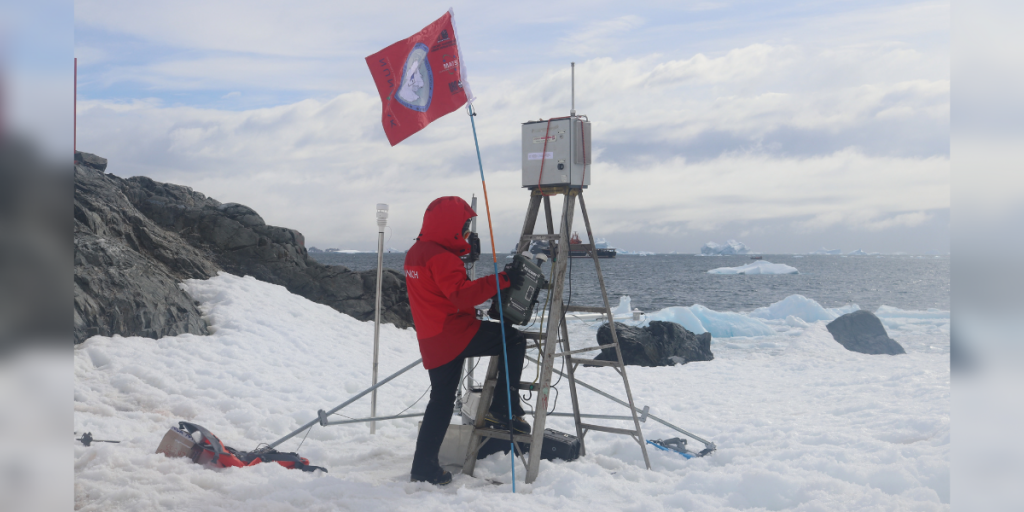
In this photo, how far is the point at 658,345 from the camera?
1272 cm

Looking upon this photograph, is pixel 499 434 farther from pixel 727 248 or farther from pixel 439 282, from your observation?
pixel 727 248

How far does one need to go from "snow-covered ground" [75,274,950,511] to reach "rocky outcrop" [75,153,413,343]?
418mm

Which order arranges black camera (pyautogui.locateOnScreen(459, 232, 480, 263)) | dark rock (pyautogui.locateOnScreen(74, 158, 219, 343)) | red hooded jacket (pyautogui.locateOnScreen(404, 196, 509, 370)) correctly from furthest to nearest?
dark rock (pyautogui.locateOnScreen(74, 158, 219, 343)) < black camera (pyautogui.locateOnScreen(459, 232, 480, 263)) < red hooded jacket (pyautogui.locateOnScreen(404, 196, 509, 370))

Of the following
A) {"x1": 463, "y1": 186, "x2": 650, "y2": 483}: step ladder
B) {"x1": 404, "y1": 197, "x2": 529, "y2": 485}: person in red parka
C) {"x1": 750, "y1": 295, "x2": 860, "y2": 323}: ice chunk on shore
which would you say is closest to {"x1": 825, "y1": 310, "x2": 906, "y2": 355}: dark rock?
{"x1": 750, "y1": 295, "x2": 860, "y2": 323}: ice chunk on shore

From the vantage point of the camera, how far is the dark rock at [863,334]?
14969 millimetres

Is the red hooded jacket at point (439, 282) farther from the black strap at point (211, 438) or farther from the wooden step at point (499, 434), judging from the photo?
the black strap at point (211, 438)

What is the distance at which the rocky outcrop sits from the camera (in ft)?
23.9

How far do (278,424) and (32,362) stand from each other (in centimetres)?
456

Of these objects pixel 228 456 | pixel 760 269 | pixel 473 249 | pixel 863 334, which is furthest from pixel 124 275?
pixel 760 269

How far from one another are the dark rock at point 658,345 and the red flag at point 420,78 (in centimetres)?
874

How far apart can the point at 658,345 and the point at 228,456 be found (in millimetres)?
10067

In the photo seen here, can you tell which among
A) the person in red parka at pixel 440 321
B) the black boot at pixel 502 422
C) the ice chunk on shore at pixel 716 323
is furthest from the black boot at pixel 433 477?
the ice chunk on shore at pixel 716 323

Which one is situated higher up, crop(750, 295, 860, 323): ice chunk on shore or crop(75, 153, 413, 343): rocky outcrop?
crop(75, 153, 413, 343): rocky outcrop

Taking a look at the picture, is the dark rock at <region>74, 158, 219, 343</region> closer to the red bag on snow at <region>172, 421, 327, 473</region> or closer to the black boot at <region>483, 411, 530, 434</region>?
the red bag on snow at <region>172, 421, 327, 473</region>
